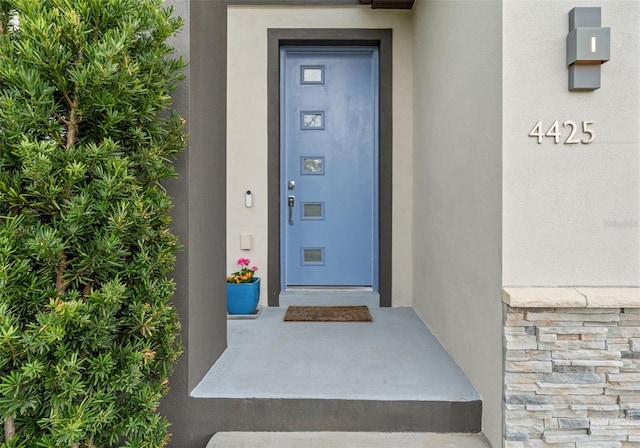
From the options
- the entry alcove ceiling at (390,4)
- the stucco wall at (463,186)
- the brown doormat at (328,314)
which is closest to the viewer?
the stucco wall at (463,186)

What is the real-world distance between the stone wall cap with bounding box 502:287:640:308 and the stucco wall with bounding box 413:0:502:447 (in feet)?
0.35

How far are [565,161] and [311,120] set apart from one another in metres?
2.17

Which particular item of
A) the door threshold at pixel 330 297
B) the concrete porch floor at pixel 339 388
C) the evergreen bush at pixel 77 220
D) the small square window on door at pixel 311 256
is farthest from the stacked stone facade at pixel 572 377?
the small square window on door at pixel 311 256

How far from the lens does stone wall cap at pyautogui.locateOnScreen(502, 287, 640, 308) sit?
1.30m

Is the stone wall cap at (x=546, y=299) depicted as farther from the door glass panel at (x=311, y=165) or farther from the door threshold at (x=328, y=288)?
the door glass panel at (x=311, y=165)

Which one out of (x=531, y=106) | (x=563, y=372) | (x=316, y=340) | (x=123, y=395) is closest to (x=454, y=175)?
(x=531, y=106)

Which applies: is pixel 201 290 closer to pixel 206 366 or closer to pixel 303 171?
pixel 206 366

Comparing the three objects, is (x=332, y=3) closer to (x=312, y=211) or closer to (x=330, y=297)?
(x=312, y=211)

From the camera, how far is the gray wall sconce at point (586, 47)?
1.28m

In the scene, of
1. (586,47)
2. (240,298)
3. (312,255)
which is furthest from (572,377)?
(312,255)

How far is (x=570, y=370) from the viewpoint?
4.38 ft

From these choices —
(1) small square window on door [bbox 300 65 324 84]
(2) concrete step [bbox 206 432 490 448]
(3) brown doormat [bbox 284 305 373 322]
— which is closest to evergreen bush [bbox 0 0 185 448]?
(2) concrete step [bbox 206 432 490 448]

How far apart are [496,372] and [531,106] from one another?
98cm

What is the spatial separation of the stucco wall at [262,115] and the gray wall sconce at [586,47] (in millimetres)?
1728
